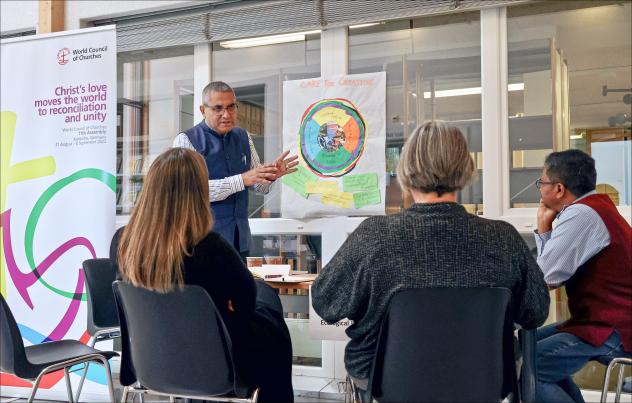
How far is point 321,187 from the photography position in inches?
158

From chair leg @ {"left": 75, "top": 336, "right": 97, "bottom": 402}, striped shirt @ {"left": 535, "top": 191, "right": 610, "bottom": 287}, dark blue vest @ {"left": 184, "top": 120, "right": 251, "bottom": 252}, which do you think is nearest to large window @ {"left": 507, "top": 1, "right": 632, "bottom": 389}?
striped shirt @ {"left": 535, "top": 191, "right": 610, "bottom": 287}

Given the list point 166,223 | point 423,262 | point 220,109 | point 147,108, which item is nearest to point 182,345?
point 166,223

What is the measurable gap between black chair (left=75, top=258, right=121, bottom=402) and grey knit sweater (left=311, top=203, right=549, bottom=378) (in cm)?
196

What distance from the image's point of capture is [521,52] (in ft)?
12.2

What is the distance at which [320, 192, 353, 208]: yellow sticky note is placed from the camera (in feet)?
13.0

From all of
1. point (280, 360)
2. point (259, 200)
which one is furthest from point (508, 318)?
point (259, 200)

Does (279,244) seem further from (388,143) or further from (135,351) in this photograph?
(135,351)

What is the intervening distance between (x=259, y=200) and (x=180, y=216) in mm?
2263

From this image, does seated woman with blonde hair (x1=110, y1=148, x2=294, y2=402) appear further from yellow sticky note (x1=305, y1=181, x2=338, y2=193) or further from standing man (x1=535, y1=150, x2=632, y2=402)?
yellow sticky note (x1=305, y1=181, x2=338, y2=193)

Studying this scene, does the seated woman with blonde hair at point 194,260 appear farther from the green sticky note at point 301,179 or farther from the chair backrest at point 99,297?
the green sticky note at point 301,179

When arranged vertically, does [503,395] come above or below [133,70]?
below

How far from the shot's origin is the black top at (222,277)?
6.32 ft

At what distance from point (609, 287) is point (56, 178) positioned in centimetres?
299

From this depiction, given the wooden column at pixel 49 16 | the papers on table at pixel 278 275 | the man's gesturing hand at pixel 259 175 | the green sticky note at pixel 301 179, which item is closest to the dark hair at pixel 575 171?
the papers on table at pixel 278 275
